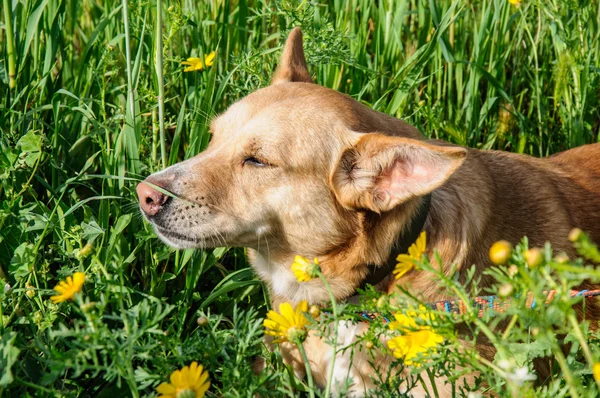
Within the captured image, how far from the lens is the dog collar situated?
270 cm

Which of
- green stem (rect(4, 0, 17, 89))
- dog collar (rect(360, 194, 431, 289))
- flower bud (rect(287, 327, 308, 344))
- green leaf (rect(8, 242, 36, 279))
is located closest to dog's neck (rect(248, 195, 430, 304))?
dog collar (rect(360, 194, 431, 289))

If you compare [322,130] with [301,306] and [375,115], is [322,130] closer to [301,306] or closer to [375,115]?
[375,115]

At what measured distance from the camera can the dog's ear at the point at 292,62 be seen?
3.31 metres

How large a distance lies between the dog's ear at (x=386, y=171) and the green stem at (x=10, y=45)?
1579 mm

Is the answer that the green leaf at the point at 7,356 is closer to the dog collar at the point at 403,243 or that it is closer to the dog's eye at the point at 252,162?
the dog's eye at the point at 252,162

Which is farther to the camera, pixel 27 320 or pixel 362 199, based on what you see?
pixel 362 199

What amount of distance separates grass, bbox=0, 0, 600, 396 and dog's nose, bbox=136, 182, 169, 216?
164 millimetres

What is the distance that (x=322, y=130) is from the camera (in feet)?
9.36

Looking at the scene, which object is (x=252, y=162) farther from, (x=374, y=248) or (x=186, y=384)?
(x=186, y=384)

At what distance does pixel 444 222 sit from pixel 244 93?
1.32 m

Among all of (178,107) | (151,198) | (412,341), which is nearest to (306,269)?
(412,341)

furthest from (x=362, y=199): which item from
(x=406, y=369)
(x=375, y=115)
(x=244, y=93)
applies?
(x=244, y=93)

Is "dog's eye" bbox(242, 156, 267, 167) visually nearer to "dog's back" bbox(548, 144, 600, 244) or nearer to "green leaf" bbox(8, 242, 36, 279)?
"green leaf" bbox(8, 242, 36, 279)

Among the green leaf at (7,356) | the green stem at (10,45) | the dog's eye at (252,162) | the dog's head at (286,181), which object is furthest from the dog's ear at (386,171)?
the green stem at (10,45)
